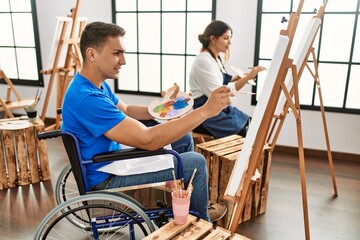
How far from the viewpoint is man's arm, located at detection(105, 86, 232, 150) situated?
147cm

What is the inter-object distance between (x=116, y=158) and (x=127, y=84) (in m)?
2.67

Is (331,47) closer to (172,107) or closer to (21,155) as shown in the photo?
(172,107)

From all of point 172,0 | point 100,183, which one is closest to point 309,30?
point 100,183

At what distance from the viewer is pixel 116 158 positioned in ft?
4.72

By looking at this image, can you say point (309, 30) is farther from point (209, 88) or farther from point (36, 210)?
point (36, 210)

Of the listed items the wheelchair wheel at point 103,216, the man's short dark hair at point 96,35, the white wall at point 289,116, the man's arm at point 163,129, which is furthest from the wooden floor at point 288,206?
the man's short dark hair at point 96,35

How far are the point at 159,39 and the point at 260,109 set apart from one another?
8.52 feet

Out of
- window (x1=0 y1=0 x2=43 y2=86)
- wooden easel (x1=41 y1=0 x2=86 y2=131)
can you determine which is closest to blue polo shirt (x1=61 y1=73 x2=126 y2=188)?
wooden easel (x1=41 y1=0 x2=86 y2=131)

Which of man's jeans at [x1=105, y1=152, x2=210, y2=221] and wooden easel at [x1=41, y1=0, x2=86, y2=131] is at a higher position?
wooden easel at [x1=41, y1=0, x2=86, y2=131]

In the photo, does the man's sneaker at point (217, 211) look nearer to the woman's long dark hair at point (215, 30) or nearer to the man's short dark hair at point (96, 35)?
the man's short dark hair at point (96, 35)

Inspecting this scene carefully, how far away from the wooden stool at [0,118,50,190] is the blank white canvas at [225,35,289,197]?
6.15 feet

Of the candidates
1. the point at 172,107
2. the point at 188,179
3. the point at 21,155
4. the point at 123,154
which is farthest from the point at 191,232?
the point at 21,155

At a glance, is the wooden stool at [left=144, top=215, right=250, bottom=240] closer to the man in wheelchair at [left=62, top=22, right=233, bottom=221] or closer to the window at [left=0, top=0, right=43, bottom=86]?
the man in wheelchair at [left=62, top=22, right=233, bottom=221]

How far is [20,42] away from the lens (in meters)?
4.28
